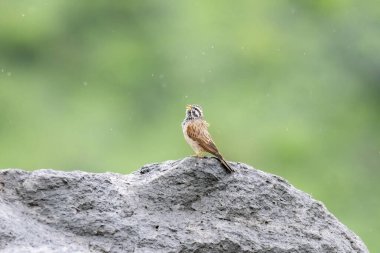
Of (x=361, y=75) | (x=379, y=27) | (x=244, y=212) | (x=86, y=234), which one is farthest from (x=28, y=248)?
(x=379, y=27)

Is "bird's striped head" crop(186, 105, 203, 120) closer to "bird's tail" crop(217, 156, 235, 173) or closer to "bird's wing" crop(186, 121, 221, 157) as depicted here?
"bird's wing" crop(186, 121, 221, 157)

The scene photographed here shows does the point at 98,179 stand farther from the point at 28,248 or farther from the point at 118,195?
the point at 28,248

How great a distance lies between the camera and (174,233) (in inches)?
226

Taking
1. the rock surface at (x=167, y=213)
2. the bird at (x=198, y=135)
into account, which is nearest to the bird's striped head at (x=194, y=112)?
the bird at (x=198, y=135)

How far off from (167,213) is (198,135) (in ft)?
1.95

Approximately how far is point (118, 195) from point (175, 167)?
1.37 feet

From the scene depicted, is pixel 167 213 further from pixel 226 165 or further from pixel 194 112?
pixel 194 112

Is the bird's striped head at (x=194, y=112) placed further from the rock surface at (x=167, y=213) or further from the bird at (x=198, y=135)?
the rock surface at (x=167, y=213)

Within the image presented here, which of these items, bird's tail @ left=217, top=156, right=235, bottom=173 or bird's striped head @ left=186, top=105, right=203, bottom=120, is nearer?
bird's tail @ left=217, top=156, right=235, bottom=173

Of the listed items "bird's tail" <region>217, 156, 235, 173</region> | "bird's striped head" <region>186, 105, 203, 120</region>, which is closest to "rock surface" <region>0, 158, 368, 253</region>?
"bird's tail" <region>217, 156, 235, 173</region>

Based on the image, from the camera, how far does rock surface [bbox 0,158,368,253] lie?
18.4ft

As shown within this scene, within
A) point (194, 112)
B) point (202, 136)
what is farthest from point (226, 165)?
point (194, 112)

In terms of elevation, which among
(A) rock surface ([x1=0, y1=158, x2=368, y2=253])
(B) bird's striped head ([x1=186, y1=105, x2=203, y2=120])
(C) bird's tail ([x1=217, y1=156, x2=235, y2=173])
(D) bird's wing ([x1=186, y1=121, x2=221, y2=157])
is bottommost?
(A) rock surface ([x1=0, y1=158, x2=368, y2=253])

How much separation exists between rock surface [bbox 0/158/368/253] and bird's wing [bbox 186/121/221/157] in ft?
0.28
